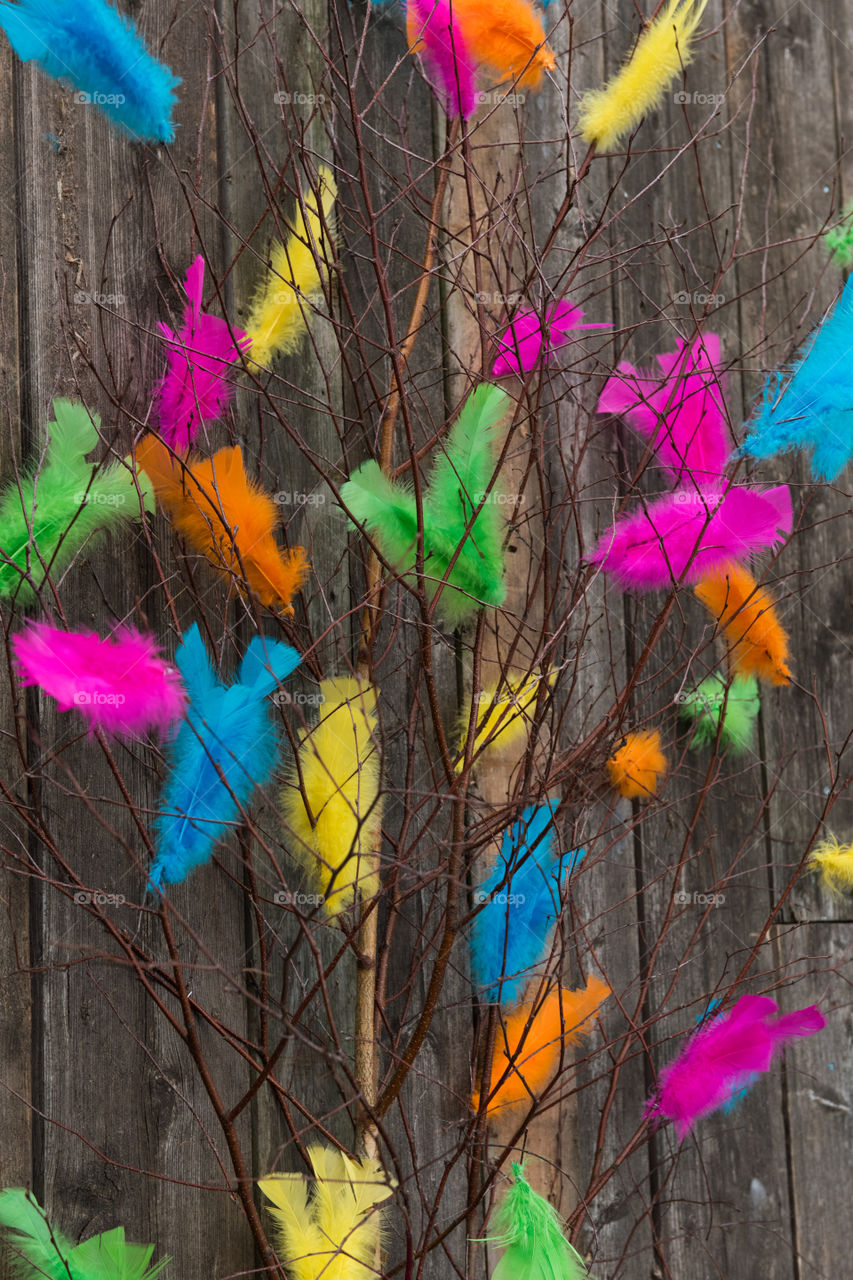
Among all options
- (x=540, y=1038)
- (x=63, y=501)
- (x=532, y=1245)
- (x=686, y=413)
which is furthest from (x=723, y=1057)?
(x=63, y=501)

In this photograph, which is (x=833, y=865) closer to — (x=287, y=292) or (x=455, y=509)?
(x=455, y=509)

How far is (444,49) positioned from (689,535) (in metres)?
0.73

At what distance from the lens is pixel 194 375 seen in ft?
4.91

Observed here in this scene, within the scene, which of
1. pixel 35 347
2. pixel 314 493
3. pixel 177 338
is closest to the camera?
pixel 177 338

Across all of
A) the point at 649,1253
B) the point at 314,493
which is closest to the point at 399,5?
the point at 314,493

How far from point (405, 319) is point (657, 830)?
2.95ft

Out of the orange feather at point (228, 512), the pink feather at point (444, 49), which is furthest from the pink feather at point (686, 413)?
the orange feather at point (228, 512)

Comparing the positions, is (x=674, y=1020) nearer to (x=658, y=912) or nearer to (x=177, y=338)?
(x=658, y=912)

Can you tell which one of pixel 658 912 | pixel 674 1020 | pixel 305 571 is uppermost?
pixel 305 571

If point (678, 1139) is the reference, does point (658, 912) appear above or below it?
above

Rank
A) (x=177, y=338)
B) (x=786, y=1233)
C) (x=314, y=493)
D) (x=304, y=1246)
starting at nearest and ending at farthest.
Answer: (x=304, y=1246)
(x=177, y=338)
(x=314, y=493)
(x=786, y=1233)

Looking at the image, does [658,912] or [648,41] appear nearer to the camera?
[648,41]

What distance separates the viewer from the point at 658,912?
1.81 meters

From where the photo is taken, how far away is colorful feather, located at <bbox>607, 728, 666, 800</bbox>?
172cm
